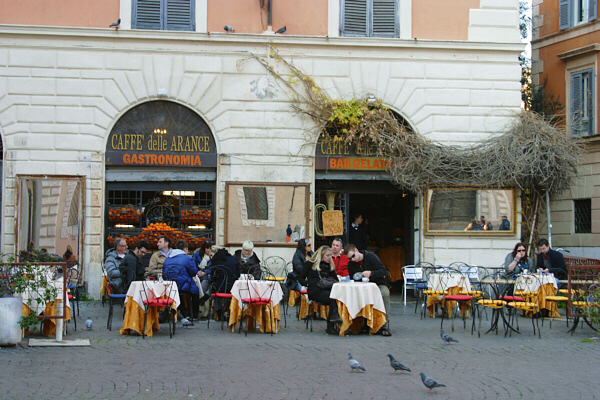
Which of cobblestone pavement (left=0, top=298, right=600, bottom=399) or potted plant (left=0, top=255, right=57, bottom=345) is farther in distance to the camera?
potted plant (left=0, top=255, right=57, bottom=345)

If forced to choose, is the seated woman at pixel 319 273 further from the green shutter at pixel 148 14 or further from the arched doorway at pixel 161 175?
the green shutter at pixel 148 14

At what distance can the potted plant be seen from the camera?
32.4 ft

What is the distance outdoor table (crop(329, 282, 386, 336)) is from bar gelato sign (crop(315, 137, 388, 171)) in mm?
5937

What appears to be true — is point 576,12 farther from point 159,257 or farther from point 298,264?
point 159,257

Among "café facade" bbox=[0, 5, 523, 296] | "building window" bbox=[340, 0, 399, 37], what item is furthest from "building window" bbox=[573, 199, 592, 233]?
"building window" bbox=[340, 0, 399, 37]

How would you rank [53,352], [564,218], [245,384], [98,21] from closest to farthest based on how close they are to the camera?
[245,384]
[53,352]
[98,21]
[564,218]

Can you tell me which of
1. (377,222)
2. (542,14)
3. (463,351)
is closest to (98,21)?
(377,222)

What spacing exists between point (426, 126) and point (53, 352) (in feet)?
33.8

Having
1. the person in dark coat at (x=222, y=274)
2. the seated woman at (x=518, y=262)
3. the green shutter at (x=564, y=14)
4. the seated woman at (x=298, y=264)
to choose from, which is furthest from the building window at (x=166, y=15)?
the green shutter at (x=564, y=14)

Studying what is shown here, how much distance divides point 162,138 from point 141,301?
245 inches

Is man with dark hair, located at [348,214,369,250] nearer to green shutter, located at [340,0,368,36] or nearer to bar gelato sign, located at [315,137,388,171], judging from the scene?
bar gelato sign, located at [315,137,388,171]

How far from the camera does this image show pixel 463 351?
10.3 m

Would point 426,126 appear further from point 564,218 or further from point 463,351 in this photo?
point 463,351

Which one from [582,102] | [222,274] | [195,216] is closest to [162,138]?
[195,216]
